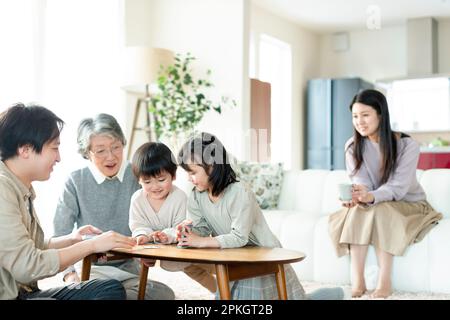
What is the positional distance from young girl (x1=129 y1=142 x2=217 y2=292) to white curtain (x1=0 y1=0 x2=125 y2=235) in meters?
1.70

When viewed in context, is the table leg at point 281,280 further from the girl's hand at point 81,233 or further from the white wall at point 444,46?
the white wall at point 444,46

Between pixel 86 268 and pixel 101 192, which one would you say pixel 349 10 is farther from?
pixel 86 268

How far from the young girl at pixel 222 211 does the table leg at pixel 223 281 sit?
0.70 feet

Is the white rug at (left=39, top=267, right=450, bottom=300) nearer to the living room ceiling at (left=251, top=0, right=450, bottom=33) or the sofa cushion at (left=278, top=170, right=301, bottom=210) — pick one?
the sofa cushion at (left=278, top=170, right=301, bottom=210)

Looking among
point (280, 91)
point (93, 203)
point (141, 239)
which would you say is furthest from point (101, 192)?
point (280, 91)

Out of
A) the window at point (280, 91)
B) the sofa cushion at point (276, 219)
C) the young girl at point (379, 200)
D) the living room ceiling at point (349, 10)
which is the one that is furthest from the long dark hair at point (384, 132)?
the window at point (280, 91)

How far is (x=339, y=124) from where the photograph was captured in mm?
6664

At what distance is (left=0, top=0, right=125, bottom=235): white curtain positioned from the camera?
12.1ft

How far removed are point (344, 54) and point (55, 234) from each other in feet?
19.6

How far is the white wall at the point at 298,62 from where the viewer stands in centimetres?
648

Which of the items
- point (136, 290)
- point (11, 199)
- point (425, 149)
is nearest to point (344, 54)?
point (425, 149)

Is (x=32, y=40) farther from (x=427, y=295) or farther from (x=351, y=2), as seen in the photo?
(x=351, y=2)

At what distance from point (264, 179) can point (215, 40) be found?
181cm
